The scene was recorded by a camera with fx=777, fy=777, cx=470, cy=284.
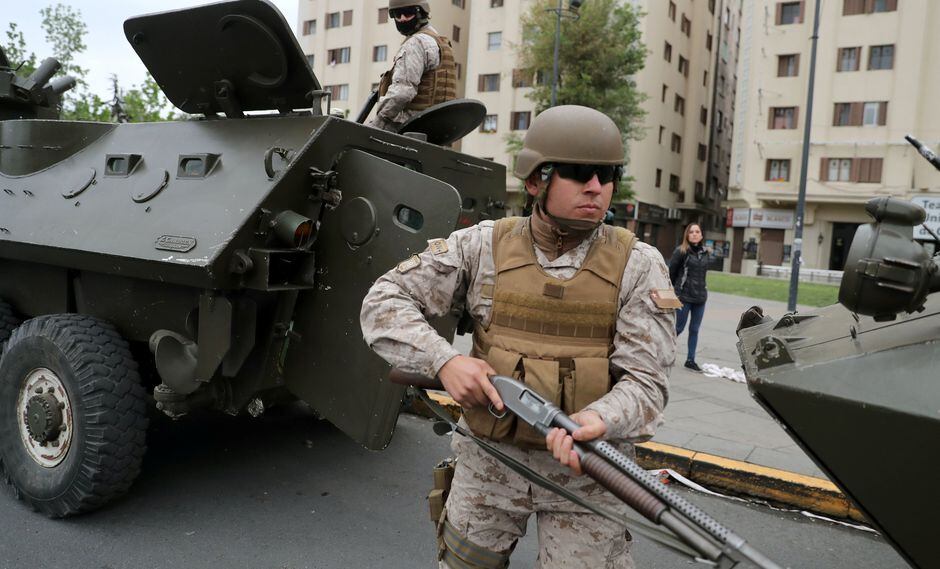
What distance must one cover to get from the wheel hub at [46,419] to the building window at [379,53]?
34.4 meters

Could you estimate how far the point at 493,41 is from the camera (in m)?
33.0

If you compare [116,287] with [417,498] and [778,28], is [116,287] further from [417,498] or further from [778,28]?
[778,28]

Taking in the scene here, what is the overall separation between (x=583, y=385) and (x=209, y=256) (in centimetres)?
170

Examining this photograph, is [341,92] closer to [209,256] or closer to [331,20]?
[331,20]

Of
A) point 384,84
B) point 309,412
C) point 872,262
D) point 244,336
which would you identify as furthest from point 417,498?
point 872,262

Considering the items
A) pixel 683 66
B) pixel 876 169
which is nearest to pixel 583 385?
pixel 876 169

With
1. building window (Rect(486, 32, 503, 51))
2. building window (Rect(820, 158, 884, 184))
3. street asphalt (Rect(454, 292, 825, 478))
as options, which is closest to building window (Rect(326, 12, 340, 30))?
building window (Rect(486, 32, 503, 51))

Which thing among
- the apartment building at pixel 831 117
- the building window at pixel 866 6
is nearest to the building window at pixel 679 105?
the apartment building at pixel 831 117

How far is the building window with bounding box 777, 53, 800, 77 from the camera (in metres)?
30.2

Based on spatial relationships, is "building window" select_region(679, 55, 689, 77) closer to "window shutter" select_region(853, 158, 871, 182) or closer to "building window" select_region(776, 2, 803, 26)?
"building window" select_region(776, 2, 803, 26)

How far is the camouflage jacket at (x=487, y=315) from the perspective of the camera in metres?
1.85

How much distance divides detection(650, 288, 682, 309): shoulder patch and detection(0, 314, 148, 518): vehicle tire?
7.83 ft

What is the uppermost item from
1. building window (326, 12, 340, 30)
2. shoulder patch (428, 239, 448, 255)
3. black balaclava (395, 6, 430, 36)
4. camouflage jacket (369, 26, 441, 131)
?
building window (326, 12, 340, 30)

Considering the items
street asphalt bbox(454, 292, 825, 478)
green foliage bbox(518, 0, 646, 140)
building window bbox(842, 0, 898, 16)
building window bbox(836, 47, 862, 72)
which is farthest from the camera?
building window bbox(836, 47, 862, 72)
